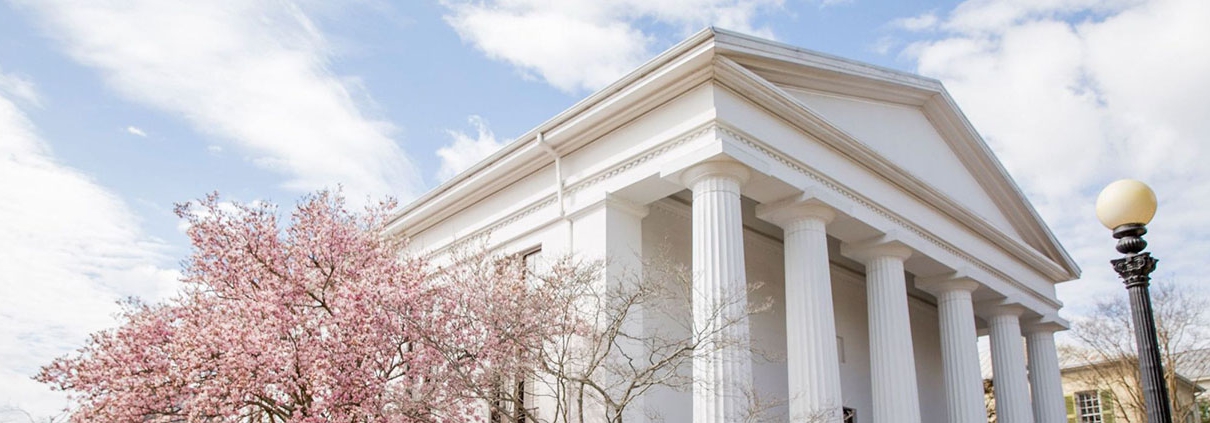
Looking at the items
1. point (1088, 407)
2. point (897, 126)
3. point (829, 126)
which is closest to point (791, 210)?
point (829, 126)

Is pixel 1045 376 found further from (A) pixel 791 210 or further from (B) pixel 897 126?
(A) pixel 791 210

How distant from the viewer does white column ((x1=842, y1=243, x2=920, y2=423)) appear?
16.2m

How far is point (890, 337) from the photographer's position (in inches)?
652

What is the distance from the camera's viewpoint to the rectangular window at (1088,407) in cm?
3930

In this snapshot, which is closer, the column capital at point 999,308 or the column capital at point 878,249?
the column capital at point 878,249

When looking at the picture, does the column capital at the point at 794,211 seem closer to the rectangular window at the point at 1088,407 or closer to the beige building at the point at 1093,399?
the beige building at the point at 1093,399

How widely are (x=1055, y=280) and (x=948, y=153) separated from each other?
633 centimetres

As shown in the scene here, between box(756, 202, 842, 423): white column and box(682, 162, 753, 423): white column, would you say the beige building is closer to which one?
box(756, 202, 842, 423): white column

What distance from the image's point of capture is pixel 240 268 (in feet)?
43.9

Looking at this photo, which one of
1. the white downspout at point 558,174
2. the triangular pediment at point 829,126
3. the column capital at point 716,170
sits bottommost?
the column capital at point 716,170

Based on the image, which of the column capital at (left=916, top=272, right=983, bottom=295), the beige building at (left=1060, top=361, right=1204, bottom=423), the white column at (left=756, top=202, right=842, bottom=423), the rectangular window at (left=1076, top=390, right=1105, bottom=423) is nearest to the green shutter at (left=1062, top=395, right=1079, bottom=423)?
the beige building at (left=1060, top=361, right=1204, bottom=423)

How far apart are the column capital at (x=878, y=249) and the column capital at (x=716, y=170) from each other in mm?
4332

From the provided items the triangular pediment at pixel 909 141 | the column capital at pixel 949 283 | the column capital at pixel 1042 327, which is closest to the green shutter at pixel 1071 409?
the column capital at pixel 1042 327

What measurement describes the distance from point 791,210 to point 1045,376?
40.1 feet
